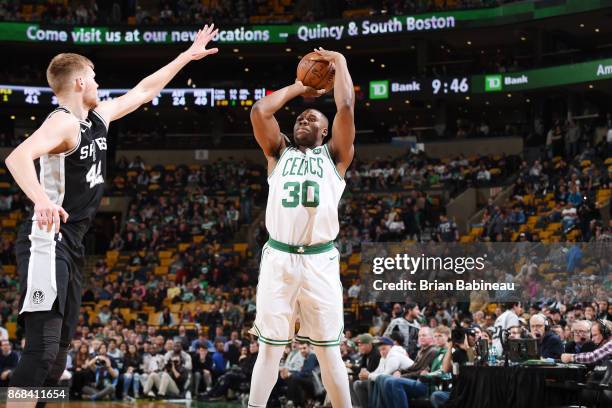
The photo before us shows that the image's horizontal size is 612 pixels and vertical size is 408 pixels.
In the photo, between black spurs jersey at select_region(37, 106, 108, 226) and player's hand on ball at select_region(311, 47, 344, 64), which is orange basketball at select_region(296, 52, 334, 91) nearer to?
player's hand on ball at select_region(311, 47, 344, 64)

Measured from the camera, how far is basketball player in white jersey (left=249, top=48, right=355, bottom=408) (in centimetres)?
635

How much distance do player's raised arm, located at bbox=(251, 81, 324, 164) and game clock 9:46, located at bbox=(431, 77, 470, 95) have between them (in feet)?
78.4

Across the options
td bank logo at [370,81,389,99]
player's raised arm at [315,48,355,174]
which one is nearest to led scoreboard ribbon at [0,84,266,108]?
td bank logo at [370,81,389,99]

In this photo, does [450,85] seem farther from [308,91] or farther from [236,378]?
[308,91]

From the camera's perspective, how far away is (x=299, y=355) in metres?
15.6

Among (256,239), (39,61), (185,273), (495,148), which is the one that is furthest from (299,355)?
(39,61)

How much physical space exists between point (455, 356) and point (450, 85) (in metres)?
19.2

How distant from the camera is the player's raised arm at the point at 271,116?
21.4ft

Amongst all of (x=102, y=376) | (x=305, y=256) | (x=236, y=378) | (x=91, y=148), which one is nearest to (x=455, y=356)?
(x=236, y=378)

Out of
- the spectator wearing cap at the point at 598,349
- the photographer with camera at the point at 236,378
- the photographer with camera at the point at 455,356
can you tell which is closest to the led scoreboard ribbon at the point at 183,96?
the photographer with camera at the point at 236,378

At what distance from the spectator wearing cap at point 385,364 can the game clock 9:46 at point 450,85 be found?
1803 cm

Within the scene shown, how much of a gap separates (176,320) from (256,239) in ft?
19.4

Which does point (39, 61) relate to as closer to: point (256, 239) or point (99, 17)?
point (99, 17)

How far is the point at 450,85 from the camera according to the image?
99.0 feet
